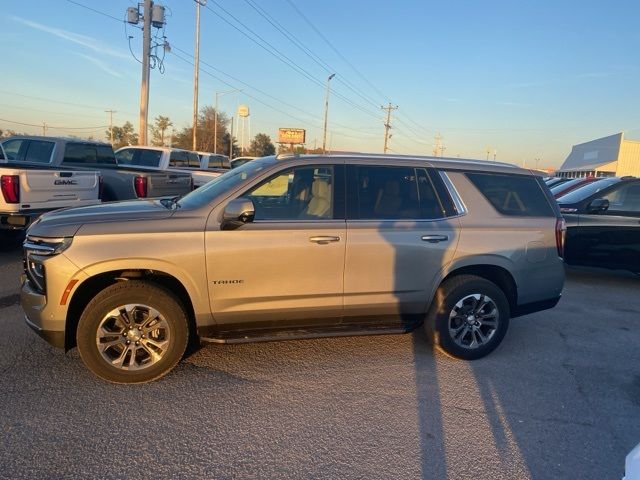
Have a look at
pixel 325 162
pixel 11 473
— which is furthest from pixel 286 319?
pixel 11 473

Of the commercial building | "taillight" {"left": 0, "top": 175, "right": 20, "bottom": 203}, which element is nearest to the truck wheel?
"taillight" {"left": 0, "top": 175, "right": 20, "bottom": 203}

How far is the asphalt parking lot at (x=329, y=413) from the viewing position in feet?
9.40

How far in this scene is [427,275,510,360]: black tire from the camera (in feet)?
14.4

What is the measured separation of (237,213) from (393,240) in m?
1.39

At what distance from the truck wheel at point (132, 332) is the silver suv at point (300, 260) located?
10 mm

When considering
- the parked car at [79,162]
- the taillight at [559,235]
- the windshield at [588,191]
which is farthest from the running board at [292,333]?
the parked car at [79,162]

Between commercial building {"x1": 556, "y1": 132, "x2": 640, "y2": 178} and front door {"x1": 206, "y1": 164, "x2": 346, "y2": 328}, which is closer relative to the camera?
front door {"x1": 206, "y1": 164, "x2": 346, "y2": 328}

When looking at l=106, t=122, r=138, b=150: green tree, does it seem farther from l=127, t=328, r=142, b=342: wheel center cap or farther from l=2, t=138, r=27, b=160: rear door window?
l=127, t=328, r=142, b=342: wheel center cap

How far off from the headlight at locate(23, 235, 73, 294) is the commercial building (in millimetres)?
A: 51879

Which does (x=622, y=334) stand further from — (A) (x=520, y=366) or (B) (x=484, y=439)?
(B) (x=484, y=439)

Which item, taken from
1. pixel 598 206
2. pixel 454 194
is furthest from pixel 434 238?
pixel 598 206

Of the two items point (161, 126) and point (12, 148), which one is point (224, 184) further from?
point (161, 126)

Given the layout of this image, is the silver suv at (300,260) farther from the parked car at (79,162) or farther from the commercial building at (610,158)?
the commercial building at (610,158)

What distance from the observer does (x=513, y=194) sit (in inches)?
186
